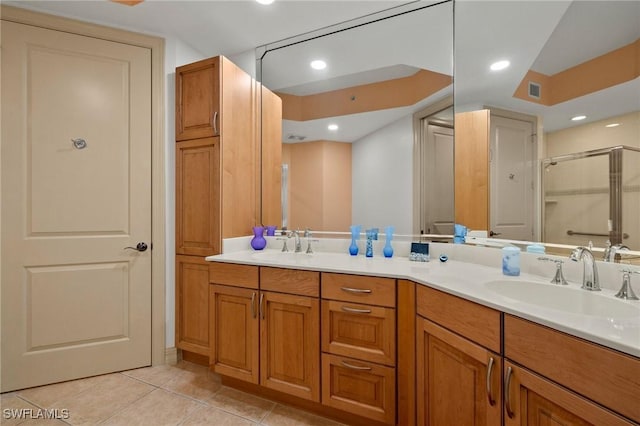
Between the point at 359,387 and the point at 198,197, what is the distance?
5.40ft

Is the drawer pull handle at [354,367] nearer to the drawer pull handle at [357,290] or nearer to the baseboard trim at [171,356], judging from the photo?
the drawer pull handle at [357,290]

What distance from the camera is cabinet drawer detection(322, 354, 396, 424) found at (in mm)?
1380

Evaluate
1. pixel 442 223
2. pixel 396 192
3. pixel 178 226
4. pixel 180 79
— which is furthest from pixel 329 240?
pixel 180 79

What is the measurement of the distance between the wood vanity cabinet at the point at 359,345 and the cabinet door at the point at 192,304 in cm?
105

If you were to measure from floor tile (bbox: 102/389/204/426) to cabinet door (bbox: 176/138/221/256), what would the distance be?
3.01ft

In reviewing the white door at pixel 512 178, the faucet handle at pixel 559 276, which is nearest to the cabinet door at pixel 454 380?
the faucet handle at pixel 559 276

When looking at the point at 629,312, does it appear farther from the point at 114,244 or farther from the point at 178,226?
the point at 114,244

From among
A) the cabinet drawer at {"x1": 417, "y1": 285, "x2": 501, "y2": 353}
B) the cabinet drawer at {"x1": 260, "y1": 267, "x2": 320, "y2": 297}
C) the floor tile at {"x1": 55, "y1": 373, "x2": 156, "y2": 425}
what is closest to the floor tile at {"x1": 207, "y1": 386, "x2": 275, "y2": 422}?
the floor tile at {"x1": 55, "y1": 373, "x2": 156, "y2": 425}

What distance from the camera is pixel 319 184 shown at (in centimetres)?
220

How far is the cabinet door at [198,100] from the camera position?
2062 millimetres

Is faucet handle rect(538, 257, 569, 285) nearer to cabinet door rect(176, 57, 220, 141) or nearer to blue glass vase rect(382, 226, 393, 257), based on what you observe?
blue glass vase rect(382, 226, 393, 257)

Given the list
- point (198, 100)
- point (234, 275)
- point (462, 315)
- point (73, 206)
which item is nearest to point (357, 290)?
point (462, 315)

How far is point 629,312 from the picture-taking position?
91cm

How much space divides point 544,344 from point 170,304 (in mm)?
2322
